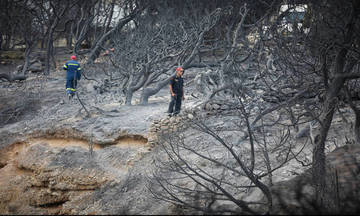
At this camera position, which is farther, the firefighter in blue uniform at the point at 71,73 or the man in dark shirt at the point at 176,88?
the firefighter in blue uniform at the point at 71,73

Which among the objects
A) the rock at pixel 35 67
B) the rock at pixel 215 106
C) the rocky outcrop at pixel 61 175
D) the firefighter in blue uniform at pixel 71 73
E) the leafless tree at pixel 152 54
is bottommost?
the rocky outcrop at pixel 61 175

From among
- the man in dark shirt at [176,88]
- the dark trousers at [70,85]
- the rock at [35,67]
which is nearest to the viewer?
the man in dark shirt at [176,88]

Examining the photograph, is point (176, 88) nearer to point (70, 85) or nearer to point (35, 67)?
point (70, 85)

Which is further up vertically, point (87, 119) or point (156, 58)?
point (156, 58)

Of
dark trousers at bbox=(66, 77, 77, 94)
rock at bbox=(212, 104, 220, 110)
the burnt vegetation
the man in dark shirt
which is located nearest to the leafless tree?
the burnt vegetation

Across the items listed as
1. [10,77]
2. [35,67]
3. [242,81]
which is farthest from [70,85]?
[35,67]

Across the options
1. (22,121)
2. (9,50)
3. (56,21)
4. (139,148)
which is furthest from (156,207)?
(9,50)

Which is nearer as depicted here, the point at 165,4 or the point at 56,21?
the point at 56,21

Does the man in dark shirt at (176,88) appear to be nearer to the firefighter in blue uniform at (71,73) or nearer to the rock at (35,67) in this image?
the firefighter in blue uniform at (71,73)

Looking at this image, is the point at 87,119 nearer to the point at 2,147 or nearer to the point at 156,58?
the point at 2,147

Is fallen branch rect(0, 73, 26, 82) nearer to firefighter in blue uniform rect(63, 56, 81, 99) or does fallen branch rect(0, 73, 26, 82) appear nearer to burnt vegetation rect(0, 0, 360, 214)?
burnt vegetation rect(0, 0, 360, 214)

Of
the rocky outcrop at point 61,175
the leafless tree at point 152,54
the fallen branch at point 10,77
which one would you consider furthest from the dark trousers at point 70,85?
the fallen branch at point 10,77

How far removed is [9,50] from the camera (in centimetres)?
2311

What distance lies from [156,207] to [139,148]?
275cm
